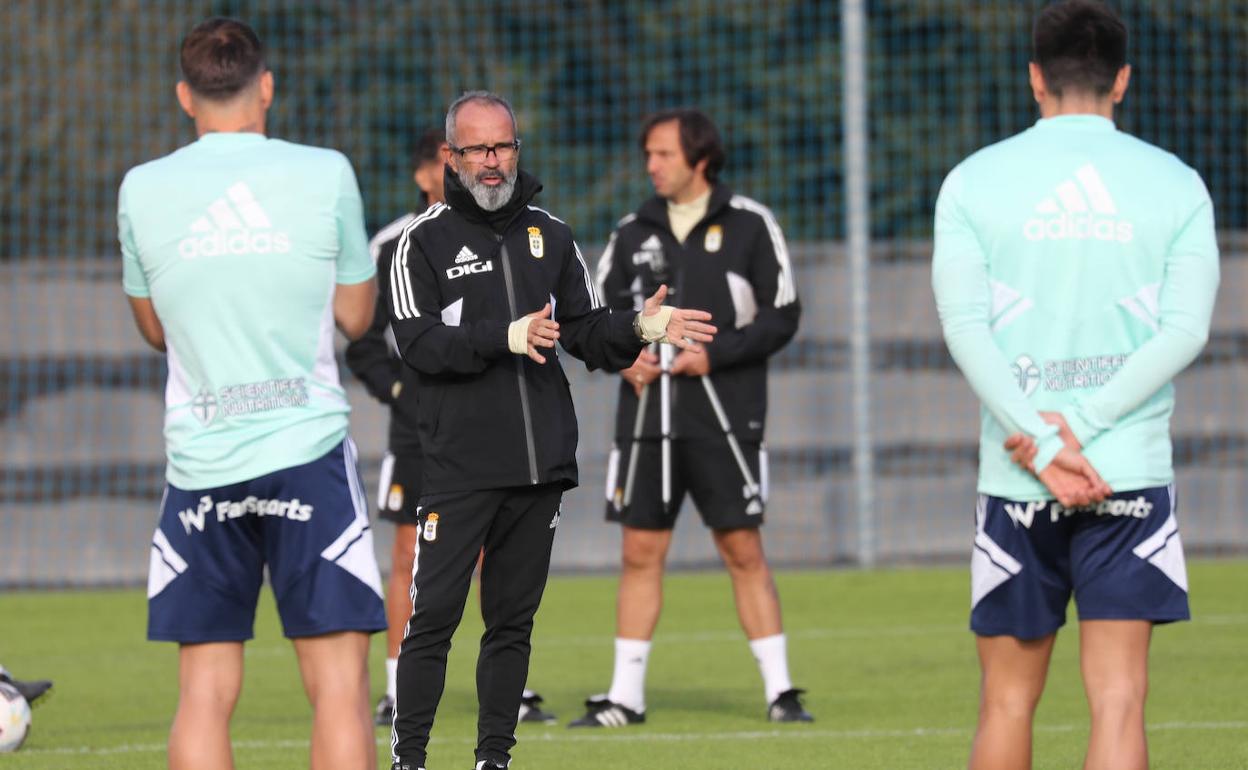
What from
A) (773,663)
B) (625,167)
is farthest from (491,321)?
(625,167)

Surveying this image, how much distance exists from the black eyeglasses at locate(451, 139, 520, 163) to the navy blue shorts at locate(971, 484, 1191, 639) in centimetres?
164

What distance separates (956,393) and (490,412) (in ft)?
27.4

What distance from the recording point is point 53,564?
13.0m

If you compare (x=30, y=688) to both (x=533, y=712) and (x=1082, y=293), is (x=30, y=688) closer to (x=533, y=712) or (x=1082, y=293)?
(x=533, y=712)

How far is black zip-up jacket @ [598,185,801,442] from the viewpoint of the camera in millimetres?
7703

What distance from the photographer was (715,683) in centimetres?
857

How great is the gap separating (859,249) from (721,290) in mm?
5330

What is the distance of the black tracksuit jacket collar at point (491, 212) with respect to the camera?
215 inches

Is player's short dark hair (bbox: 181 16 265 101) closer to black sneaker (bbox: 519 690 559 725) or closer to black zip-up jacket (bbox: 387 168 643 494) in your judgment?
black zip-up jacket (bbox: 387 168 643 494)

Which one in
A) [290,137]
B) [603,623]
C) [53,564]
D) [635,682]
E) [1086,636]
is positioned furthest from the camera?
[290,137]

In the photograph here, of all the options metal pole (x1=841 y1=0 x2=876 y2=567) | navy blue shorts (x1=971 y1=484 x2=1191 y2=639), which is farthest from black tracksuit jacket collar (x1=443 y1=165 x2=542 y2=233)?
metal pole (x1=841 y1=0 x2=876 y2=567)

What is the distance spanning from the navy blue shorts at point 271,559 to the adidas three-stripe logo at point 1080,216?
168 centimetres

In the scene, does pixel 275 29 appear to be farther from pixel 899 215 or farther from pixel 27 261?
pixel 899 215

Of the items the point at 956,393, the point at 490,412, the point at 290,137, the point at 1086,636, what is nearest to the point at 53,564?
the point at 290,137
